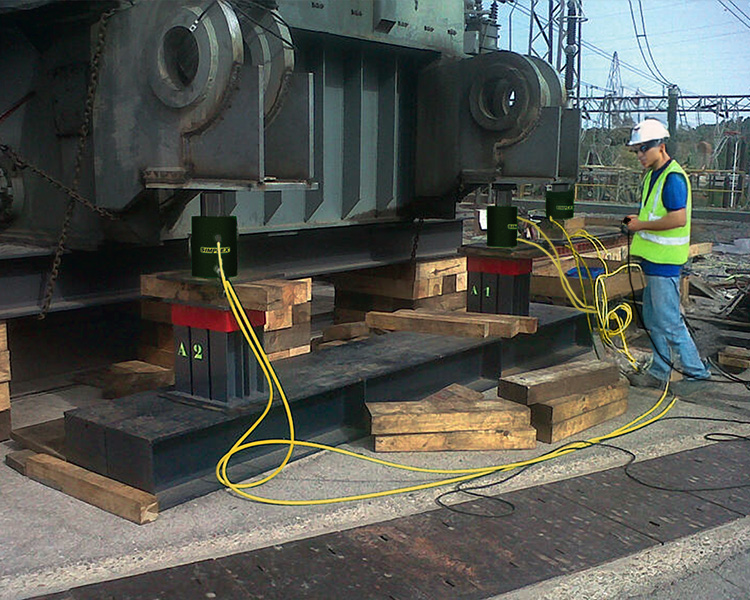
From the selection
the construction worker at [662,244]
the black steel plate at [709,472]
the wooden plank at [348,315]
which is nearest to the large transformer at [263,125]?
the wooden plank at [348,315]

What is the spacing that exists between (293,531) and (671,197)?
3618 mm

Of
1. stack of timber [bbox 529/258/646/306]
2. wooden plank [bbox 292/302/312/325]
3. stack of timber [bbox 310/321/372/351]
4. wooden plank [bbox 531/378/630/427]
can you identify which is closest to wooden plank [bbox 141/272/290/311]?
wooden plank [bbox 292/302/312/325]

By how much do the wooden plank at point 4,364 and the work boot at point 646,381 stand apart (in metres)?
4.19

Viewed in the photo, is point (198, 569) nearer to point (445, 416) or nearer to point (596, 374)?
point (445, 416)

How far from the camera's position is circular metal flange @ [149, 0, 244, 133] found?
4.11 m

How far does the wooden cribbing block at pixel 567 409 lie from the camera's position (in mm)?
4766

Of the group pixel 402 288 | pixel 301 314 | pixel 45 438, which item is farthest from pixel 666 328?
pixel 45 438

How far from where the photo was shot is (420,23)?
6.59m

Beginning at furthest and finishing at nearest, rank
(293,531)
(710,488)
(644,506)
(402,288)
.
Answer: (402,288)
(710,488)
(644,506)
(293,531)

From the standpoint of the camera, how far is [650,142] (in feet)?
18.9

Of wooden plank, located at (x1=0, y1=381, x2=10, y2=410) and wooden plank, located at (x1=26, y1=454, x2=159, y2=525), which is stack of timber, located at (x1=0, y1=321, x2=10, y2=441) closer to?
wooden plank, located at (x1=0, y1=381, x2=10, y2=410)

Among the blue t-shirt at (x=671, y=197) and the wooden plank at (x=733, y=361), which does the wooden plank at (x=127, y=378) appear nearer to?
the blue t-shirt at (x=671, y=197)

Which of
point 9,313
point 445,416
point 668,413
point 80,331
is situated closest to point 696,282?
point 668,413

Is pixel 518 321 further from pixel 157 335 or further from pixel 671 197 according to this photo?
pixel 157 335
